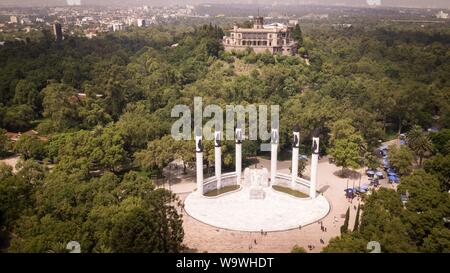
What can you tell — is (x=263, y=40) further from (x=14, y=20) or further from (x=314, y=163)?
(x=14, y=20)

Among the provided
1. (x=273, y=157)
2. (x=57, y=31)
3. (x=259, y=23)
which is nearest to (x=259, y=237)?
(x=273, y=157)

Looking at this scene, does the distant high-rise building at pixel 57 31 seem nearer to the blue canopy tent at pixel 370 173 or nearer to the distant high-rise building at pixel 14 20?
the distant high-rise building at pixel 14 20

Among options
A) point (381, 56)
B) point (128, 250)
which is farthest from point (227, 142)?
point (381, 56)
